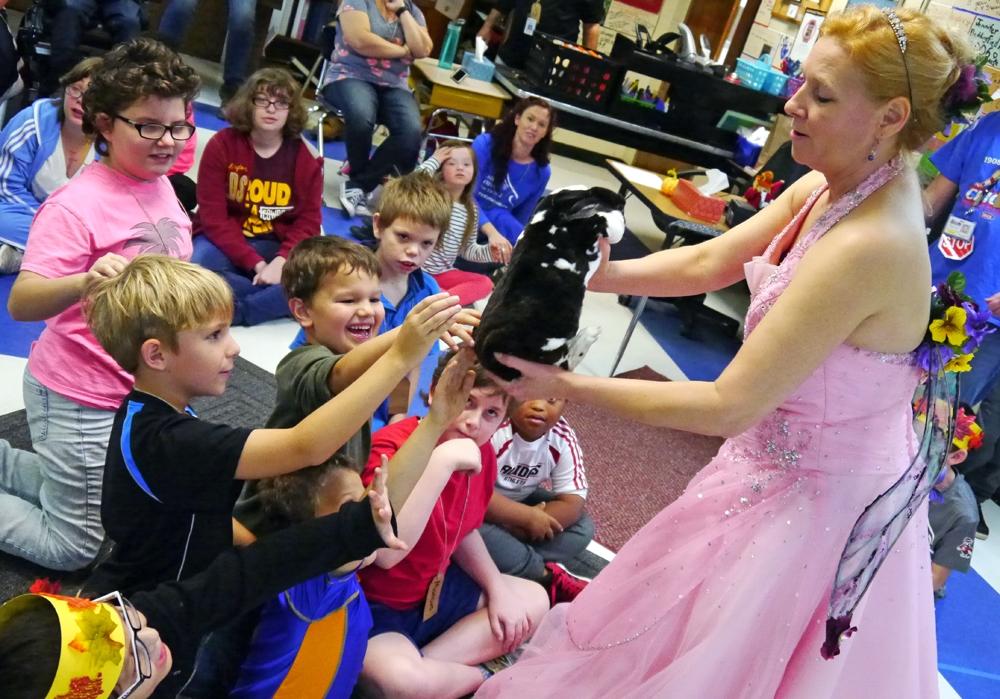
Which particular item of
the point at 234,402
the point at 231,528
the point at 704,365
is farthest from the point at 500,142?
the point at 231,528

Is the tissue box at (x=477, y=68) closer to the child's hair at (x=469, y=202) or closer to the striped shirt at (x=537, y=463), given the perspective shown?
the child's hair at (x=469, y=202)

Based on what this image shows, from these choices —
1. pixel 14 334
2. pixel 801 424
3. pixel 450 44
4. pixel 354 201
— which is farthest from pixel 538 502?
pixel 450 44

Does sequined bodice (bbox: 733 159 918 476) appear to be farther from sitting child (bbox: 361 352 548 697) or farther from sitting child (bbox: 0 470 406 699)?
sitting child (bbox: 0 470 406 699)

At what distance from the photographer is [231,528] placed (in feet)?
4.79

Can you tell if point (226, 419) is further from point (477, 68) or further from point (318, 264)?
point (477, 68)

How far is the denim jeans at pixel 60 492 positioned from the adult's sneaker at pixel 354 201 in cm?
270

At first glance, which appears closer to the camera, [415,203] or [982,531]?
[415,203]

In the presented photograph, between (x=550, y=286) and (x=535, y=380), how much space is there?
14cm

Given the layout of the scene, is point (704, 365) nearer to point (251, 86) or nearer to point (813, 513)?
point (251, 86)

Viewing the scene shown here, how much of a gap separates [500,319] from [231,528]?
601mm

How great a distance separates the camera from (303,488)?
1.47 meters

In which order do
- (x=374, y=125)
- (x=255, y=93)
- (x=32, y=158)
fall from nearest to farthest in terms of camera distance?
(x=32, y=158) < (x=255, y=93) < (x=374, y=125)

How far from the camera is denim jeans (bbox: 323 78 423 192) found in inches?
175

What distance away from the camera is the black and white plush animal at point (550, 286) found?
48.4 inches
